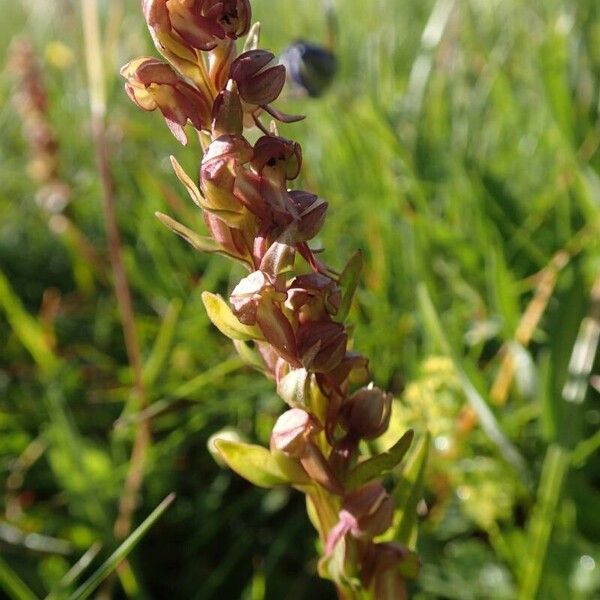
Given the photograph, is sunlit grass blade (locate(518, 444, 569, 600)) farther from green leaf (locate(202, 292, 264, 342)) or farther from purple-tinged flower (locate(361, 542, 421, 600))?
green leaf (locate(202, 292, 264, 342))

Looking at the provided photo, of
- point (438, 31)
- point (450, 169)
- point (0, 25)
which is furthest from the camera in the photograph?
point (0, 25)

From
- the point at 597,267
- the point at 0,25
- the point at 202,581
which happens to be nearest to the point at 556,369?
the point at 597,267

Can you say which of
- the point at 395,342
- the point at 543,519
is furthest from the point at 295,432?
the point at 395,342

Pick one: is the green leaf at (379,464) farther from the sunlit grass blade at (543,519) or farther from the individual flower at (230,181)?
the sunlit grass blade at (543,519)

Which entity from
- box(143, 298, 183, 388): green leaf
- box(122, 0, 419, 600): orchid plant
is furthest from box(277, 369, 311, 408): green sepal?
box(143, 298, 183, 388): green leaf

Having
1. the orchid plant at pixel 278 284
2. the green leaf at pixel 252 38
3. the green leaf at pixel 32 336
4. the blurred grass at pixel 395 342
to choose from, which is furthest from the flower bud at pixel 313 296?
the green leaf at pixel 32 336

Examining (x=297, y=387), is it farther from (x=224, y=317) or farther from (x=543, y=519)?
(x=543, y=519)

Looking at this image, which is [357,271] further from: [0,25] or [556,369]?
[0,25]
